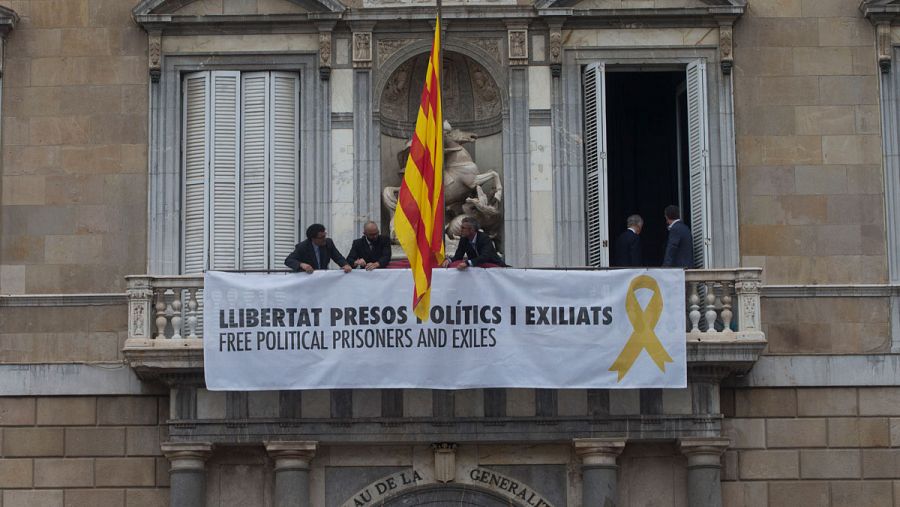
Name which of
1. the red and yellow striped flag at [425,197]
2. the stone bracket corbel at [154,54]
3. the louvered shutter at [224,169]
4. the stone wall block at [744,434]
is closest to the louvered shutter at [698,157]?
the stone wall block at [744,434]

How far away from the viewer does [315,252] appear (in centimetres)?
2862

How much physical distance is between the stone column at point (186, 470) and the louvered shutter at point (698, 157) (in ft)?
23.7

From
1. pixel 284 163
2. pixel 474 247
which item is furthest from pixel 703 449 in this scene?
pixel 284 163

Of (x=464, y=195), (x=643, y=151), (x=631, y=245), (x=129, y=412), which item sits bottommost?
(x=129, y=412)

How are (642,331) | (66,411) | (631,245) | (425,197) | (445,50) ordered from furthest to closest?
(445,50)
(631,245)
(66,411)
(642,331)
(425,197)

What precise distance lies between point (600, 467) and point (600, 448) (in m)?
0.25

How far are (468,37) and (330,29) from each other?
76.1 inches

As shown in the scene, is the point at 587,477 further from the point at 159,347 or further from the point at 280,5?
the point at 280,5

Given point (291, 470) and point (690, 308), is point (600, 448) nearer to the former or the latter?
point (690, 308)

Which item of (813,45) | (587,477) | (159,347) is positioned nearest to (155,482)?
(159,347)

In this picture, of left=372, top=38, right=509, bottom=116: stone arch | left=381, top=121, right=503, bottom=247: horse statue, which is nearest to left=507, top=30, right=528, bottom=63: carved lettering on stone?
left=372, top=38, right=509, bottom=116: stone arch

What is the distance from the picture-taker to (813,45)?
98.1 ft

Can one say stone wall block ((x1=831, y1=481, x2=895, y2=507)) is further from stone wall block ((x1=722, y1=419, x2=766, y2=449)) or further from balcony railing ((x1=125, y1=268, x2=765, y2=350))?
balcony railing ((x1=125, y1=268, x2=765, y2=350))

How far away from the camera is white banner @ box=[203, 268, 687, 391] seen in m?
27.8
